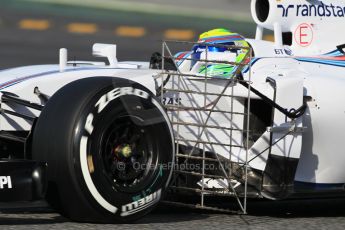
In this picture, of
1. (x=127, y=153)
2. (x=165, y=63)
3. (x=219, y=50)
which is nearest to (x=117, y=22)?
(x=219, y=50)

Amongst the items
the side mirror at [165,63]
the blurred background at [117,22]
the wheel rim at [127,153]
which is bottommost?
the wheel rim at [127,153]

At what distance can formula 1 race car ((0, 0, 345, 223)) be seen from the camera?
4.66 meters

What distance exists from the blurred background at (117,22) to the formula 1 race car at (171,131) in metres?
7.48

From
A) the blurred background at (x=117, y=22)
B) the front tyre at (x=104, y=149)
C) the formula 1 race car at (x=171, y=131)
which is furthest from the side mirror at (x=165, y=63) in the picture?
the blurred background at (x=117, y=22)

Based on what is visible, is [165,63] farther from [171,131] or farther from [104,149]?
[104,149]

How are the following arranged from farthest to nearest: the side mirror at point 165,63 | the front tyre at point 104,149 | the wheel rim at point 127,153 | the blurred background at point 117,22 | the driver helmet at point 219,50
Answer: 1. the blurred background at point 117,22
2. the driver helmet at point 219,50
3. the side mirror at point 165,63
4. the wheel rim at point 127,153
5. the front tyre at point 104,149

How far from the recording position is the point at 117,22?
14.8 meters

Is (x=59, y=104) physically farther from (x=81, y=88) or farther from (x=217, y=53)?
(x=217, y=53)

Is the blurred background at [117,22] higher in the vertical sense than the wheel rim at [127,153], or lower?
higher

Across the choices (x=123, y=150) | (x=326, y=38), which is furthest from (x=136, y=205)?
(x=326, y=38)

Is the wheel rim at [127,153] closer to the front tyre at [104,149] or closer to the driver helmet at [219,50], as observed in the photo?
the front tyre at [104,149]

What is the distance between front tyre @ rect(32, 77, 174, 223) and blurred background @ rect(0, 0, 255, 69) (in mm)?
8135

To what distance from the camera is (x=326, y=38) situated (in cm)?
660

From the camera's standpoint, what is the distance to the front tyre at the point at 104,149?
463 centimetres
